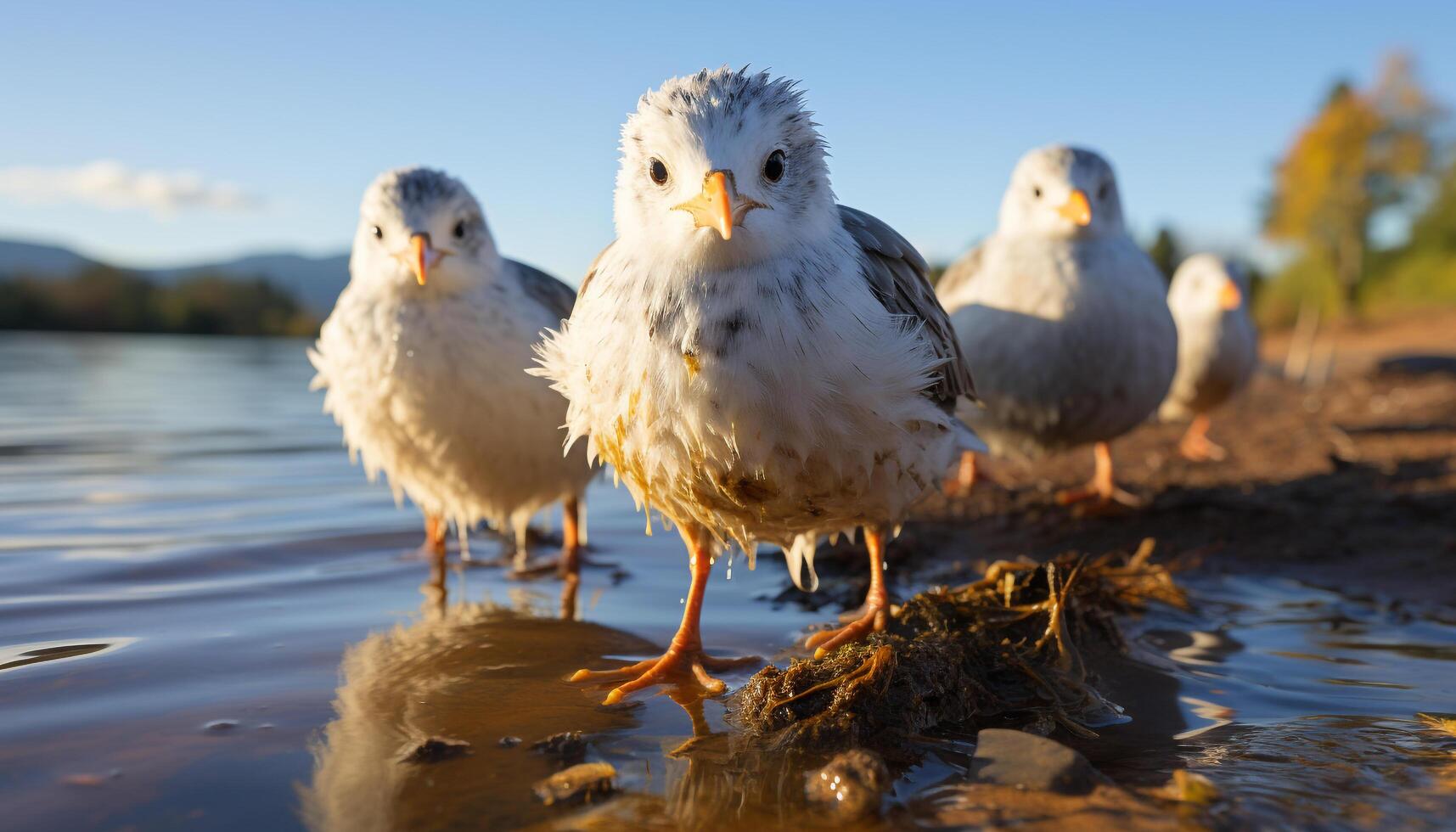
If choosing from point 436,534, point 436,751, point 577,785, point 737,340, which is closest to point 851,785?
point 577,785

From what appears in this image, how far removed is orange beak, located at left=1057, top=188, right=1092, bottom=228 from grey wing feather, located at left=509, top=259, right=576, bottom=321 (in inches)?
106

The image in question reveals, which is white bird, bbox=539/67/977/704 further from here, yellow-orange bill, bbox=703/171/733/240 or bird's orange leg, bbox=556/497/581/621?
bird's orange leg, bbox=556/497/581/621

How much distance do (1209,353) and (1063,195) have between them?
4076 millimetres

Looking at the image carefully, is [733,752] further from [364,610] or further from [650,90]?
[364,610]

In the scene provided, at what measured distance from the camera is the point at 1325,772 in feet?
8.02

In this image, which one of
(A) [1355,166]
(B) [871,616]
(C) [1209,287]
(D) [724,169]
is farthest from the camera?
(A) [1355,166]

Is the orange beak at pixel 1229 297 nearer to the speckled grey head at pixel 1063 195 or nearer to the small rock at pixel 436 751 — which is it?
the speckled grey head at pixel 1063 195

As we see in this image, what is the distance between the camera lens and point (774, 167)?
293cm

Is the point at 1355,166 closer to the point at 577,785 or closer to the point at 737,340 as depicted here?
the point at 737,340

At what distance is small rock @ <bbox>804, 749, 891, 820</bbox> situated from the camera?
87.6 inches

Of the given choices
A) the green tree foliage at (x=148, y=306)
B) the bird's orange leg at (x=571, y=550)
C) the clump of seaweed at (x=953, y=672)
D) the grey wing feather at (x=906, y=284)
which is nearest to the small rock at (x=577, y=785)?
the clump of seaweed at (x=953, y=672)

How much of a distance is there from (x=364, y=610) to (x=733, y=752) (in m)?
2.20

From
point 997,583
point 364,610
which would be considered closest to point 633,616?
point 364,610

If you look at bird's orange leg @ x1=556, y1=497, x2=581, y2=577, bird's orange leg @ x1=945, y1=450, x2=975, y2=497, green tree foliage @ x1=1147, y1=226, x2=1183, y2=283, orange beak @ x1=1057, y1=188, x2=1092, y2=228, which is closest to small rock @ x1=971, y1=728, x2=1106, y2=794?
bird's orange leg @ x1=556, y1=497, x2=581, y2=577
